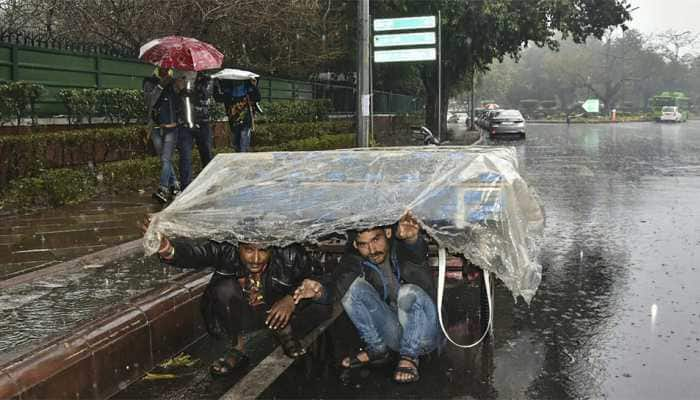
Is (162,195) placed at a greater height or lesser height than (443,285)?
greater

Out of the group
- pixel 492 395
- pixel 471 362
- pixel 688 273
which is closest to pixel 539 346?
pixel 471 362

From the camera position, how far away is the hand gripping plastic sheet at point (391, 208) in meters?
3.80

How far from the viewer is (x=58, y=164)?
9648 mm

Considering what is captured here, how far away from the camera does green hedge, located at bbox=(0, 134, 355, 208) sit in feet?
27.9

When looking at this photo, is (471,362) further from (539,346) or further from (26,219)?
(26,219)

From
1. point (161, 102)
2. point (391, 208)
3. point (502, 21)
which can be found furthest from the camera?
point (502, 21)

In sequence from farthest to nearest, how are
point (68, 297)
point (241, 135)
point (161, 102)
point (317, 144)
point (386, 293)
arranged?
point (317, 144), point (241, 135), point (161, 102), point (68, 297), point (386, 293)

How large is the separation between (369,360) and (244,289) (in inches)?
32.7

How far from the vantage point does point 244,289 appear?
416cm

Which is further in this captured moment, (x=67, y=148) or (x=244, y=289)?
(x=67, y=148)

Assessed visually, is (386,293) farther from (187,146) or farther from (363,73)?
(363,73)

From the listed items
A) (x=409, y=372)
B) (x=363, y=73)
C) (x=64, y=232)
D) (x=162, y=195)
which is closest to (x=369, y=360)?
(x=409, y=372)

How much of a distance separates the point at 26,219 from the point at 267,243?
5.26 metres

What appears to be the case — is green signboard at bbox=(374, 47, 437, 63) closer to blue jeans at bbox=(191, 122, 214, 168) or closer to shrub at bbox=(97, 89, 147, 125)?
shrub at bbox=(97, 89, 147, 125)
